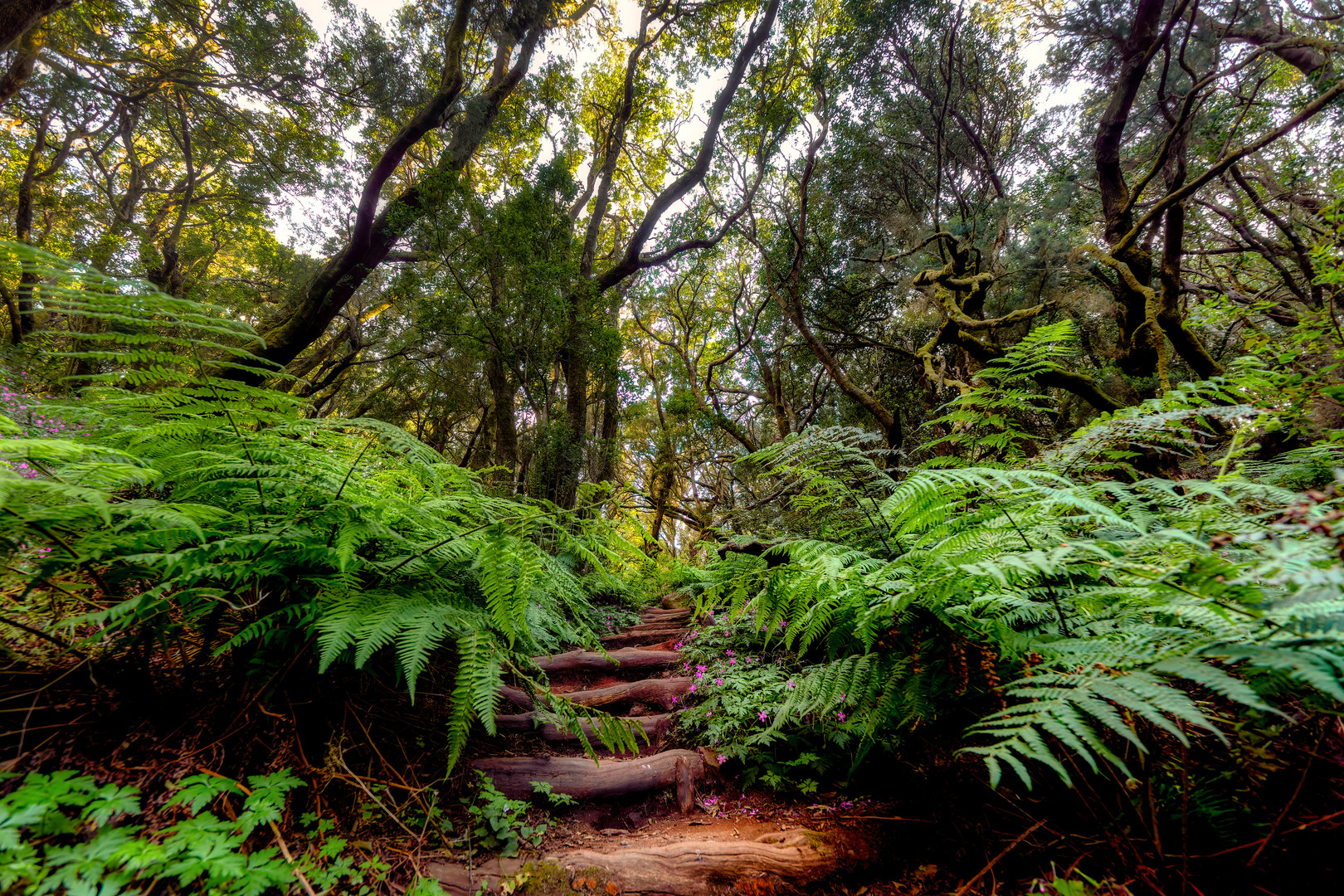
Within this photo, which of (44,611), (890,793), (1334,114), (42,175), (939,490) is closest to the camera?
(44,611)

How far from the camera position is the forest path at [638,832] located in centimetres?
157

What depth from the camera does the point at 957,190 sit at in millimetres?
7332

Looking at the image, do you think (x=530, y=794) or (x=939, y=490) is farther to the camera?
(x=530, y=794)

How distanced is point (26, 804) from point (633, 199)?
12.7 metres

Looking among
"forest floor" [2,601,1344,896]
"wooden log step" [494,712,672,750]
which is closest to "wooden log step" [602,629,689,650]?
"wooden log step" [494,712,672,750]

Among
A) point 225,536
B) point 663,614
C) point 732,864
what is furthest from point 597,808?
point 663,614

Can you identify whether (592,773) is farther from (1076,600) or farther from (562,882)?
(1076,600)

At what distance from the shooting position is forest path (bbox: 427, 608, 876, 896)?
1.57 metres

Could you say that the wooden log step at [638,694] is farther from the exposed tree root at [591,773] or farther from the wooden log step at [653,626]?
the wooden log step at [653,626]

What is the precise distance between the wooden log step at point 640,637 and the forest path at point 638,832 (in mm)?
1208

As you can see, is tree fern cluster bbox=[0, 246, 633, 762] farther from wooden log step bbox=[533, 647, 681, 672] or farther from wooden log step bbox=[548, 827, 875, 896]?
wooden log step bbox=[533, 647, 681, 672]

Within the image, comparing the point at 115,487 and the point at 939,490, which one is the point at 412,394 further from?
the point at 939,490

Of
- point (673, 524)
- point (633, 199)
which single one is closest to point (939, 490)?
point (633, 199)

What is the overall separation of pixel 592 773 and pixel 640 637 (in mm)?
2388
